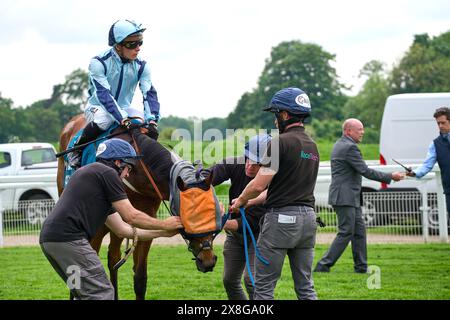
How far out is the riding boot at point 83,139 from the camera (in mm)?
8133

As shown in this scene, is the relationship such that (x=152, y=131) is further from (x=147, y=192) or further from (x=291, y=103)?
(x=291, y=103)

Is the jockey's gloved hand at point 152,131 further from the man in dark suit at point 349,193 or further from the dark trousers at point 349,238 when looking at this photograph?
the dark trousers at point 349,238

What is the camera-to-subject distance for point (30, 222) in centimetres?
1486

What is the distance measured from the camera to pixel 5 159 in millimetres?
18438

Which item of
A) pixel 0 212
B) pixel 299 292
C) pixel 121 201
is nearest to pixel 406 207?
pixel 0 212

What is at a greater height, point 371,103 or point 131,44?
point 371,103

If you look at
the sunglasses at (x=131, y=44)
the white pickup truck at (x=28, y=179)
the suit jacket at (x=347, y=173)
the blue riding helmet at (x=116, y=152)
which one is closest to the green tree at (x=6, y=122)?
the white pickup truck at (x=28, y=179)

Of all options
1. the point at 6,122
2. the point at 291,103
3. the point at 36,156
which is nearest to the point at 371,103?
the point at 6,122

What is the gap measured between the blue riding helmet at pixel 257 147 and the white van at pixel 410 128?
9009mm

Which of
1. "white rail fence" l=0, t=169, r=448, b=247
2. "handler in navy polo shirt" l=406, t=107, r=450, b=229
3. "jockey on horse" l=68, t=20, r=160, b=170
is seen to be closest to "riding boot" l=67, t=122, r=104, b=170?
"jockey on horse" l=68, t=20, r=160, b=170

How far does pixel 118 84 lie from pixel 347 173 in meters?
3.59

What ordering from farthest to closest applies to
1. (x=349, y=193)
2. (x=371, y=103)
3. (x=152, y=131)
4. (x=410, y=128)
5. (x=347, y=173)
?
(x=371, y=103), (x=410, y=128), (x=347, y=173), (x=349, y=193), (x=152, y=131)

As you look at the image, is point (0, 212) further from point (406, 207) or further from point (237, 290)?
point (237, 290)

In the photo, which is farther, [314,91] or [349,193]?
[314,91]
